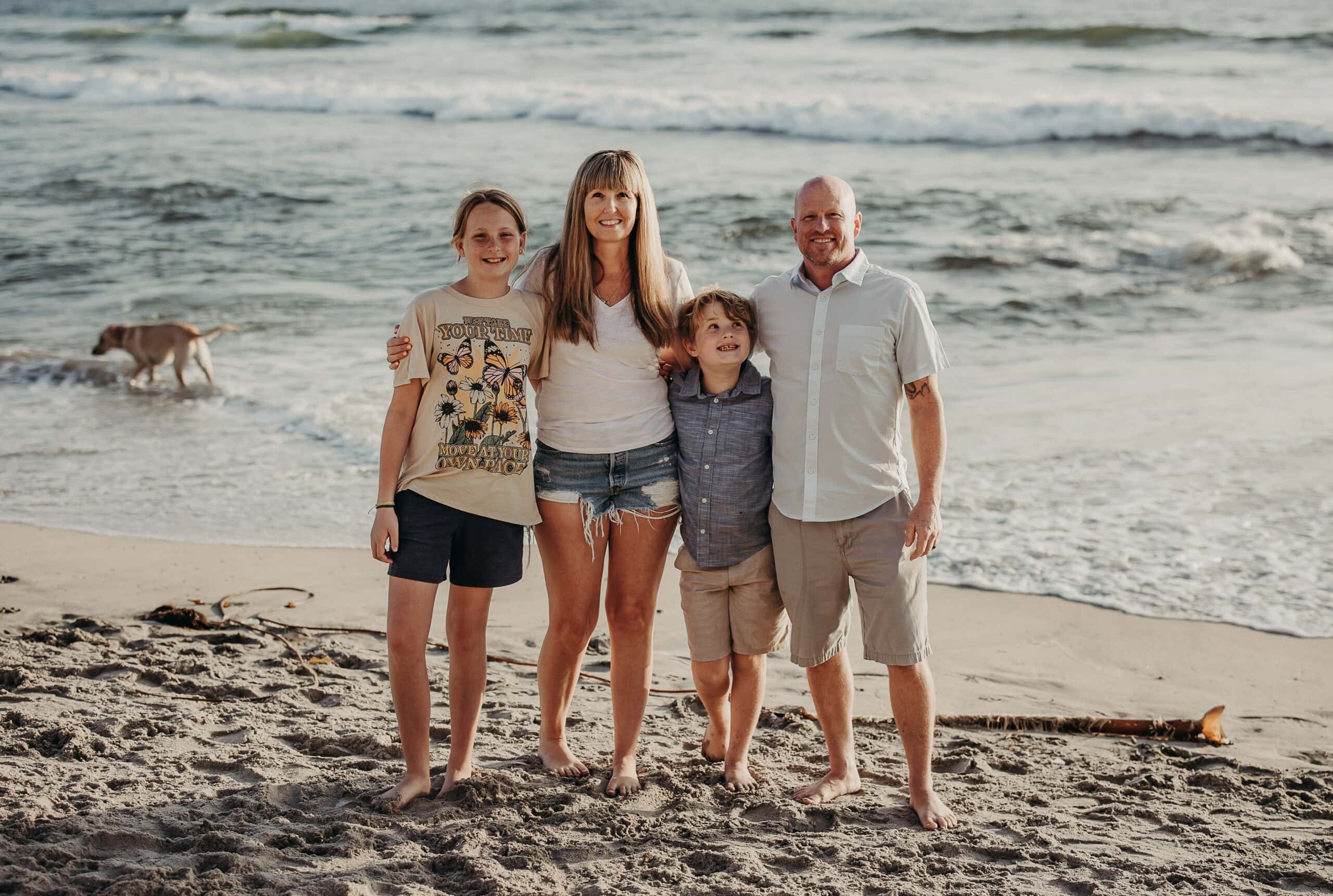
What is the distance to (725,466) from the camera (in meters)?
3.39

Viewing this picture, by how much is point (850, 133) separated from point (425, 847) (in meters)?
18.8

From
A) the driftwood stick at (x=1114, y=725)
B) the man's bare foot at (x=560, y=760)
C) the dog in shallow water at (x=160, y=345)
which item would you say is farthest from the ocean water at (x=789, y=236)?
the man's bare foot at (x=560, y=760)

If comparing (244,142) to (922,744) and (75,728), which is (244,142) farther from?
(922,744)

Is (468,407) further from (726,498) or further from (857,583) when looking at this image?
(857,583)

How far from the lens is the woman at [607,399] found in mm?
3350

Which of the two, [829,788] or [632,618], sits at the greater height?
[632,618]


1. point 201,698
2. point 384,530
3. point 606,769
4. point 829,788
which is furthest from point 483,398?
point 201,698

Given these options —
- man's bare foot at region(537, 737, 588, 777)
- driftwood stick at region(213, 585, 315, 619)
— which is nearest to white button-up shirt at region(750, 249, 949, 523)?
man's bare foot at region(537, 737, 588, 777)

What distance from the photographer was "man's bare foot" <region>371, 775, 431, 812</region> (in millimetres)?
3307

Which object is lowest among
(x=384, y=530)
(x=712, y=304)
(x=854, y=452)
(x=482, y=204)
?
(x=384, y=530)

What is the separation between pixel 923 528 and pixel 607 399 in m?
0.96

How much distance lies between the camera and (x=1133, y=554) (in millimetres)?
5684

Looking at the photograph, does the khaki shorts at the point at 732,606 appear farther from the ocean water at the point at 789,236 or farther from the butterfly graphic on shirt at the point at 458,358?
the ocean water at the point at 789,236

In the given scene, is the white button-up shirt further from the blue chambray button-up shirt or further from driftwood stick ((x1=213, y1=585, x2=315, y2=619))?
driftwood stick ((x1=213, y1=585, x2=315, y2=619))
